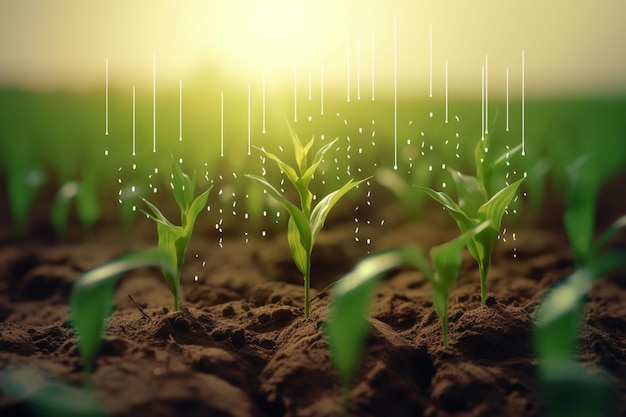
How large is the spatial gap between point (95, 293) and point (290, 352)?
633 millimetres

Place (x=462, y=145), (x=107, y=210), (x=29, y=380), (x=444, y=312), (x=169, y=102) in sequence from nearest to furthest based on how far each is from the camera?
1. (x=29, y=380)
2. (x=444, y=312)
3. (x=107, y=210)
4. (x=462, y=145)
5. (x=169, y=102)

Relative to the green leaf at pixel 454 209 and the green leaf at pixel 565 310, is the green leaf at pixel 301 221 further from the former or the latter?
the green leaf at pixel 565 310

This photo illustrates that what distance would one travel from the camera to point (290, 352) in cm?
194

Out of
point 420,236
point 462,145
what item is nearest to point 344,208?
point 420,236

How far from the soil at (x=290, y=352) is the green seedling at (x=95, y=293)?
0.43 feet

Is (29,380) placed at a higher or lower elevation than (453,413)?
higher

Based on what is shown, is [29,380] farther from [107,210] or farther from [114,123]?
[114,123]

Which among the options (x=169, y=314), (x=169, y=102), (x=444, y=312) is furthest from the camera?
(x=169, y=102)

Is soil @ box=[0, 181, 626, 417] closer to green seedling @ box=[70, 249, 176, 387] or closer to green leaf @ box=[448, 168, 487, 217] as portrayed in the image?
green seedling @ box=[70, 249, 176, 387]

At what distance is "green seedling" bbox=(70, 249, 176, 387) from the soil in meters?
0.13

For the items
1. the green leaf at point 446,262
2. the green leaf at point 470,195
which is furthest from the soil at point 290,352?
the green leaf at point 470,195

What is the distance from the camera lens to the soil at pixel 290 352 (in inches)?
66.5

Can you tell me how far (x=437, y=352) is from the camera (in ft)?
6.46

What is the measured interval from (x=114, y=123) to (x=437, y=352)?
895 centimetres
